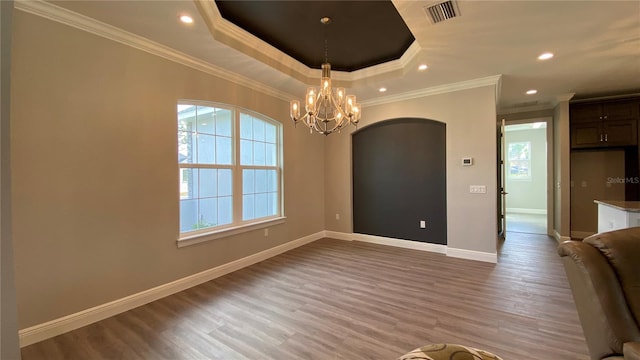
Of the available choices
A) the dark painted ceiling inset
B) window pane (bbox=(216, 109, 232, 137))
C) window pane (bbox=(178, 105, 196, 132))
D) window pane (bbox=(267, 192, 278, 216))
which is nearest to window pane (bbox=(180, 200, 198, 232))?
window pane (bbox=(178, 105, 196, 132))

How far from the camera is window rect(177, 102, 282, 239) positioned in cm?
338

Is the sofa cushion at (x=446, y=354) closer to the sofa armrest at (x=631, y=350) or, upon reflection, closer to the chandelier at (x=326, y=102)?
the sofa armrest at (x=631, y=350)

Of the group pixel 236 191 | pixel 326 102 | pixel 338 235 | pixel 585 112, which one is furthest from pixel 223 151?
pixel 585 112

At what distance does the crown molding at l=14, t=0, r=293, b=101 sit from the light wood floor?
108 inches

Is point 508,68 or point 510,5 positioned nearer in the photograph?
point 510,5

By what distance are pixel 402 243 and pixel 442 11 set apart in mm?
3811

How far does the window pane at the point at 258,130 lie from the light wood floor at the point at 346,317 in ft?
6.80

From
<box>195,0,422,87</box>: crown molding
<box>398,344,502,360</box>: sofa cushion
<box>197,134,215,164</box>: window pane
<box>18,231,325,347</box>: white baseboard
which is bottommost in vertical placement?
<box>18,231,325,347</box>: white baseboard

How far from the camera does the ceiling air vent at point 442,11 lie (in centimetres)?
230

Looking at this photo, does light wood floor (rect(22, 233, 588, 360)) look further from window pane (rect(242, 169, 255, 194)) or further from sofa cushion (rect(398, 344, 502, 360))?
window pane (rect(242, 169, 255, 194))

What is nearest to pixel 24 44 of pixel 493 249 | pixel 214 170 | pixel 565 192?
pixel 214 170

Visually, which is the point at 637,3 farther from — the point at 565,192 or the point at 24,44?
the point at 24,44

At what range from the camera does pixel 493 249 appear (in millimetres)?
4098

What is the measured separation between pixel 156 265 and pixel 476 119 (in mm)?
4874
